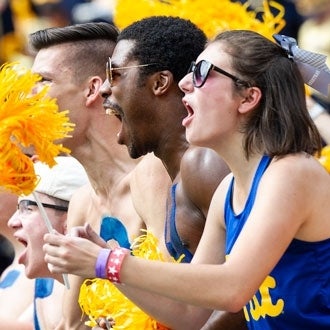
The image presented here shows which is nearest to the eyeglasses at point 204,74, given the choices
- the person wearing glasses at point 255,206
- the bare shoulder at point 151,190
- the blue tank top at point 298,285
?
the person wearing glasses at point 255,206

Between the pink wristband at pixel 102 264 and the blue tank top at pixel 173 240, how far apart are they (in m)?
1.14

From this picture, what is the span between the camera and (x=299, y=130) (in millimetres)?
4008

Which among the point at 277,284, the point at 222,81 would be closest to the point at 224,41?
the point at 222,81

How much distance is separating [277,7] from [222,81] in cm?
288

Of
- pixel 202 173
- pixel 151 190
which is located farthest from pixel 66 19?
pixel 202 173

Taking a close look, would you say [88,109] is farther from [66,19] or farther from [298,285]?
[66,19]

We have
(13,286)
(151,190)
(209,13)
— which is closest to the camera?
(151,190)

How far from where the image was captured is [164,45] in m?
5.04

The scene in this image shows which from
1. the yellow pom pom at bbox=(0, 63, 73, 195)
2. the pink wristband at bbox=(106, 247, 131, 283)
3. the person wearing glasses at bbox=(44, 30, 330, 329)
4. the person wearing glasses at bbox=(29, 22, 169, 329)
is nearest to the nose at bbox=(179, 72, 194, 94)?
the person wearing glasses at bbox=(44, 30, 330, 329)

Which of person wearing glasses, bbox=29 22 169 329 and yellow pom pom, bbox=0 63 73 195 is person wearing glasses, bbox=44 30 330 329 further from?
person wearing glasses, bbox=29 22 169 329

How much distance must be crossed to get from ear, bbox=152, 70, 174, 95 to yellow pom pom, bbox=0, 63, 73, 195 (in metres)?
0.57

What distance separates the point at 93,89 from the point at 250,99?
6.25 ft

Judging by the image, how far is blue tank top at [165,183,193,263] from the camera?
4.93 meters

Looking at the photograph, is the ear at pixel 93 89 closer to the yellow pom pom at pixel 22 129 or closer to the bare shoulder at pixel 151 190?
the bare shoulder at pixel 151 190
